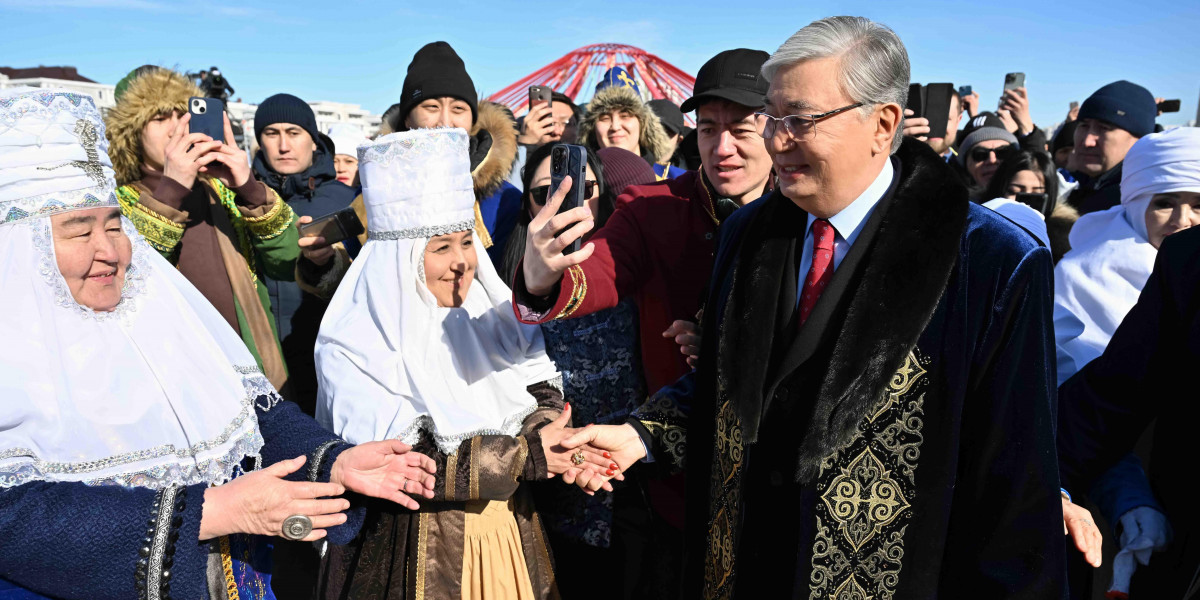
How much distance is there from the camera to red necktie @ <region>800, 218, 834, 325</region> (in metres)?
1.86

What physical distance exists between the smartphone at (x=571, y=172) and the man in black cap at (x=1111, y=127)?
397 centimetres

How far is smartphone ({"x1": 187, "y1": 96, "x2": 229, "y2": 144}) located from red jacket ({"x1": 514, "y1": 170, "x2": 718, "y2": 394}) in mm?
1907

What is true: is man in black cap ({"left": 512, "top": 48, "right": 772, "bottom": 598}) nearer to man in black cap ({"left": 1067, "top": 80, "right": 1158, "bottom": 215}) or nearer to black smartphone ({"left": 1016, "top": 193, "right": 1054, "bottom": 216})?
black smartphone ({"left": 1016, "top": 193, "right": 1054, "bottom": 216})

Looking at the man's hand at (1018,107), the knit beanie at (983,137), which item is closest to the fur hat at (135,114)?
the knit beanie at (983,137)

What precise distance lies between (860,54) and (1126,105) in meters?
4.35

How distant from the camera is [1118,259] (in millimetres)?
2938

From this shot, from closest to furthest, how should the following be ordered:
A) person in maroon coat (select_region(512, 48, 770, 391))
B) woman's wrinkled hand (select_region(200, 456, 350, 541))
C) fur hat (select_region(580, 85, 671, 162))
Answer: woman's wrinkled hand (select_region(200, 456, 350, 541)) → person in maroon coat (select_region(512, 48, 770, 391)) → fur hat (select_region(580, 85, 671, 162))

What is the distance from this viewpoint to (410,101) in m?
4.14

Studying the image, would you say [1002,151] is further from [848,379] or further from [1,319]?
[1,319]

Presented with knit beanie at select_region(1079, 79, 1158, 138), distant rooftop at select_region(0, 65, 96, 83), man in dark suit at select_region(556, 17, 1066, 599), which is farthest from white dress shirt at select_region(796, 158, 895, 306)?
distant rooftop at select_region(0, 65, 96, 83)

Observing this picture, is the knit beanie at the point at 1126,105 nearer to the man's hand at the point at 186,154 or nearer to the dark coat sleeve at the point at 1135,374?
the dark coat sleeve at the point at 1135,374

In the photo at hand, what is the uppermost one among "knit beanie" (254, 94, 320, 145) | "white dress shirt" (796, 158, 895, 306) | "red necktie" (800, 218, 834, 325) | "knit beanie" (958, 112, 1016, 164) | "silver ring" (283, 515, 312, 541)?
"knit beanie" (254, 94, 320, 145)

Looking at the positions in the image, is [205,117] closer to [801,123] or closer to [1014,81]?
[801,123]

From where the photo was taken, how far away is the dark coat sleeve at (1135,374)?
83.4 inches
